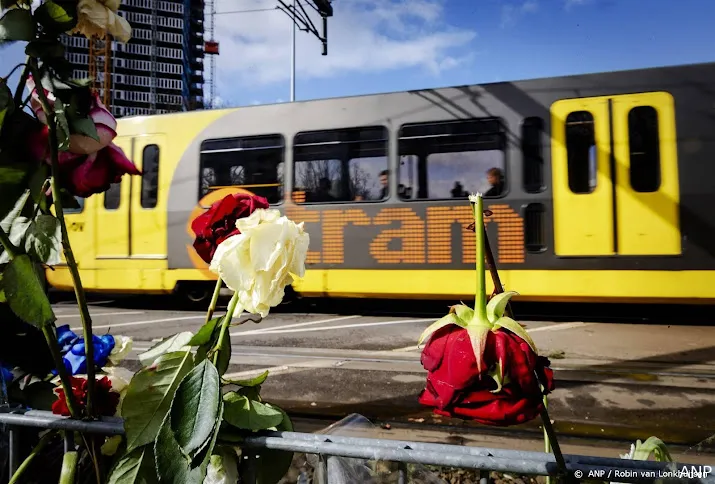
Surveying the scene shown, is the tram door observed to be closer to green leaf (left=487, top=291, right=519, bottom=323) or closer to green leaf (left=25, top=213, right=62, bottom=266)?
green leaf (left=487, top=291, right=519, bottom=323)

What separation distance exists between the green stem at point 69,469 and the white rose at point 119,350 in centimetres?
Answer: 33

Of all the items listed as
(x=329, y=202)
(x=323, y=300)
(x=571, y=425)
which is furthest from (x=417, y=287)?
(x=571, y=425)

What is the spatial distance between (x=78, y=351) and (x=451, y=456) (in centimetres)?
81

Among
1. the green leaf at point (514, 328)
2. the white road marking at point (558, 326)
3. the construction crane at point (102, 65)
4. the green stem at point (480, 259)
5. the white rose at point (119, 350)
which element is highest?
the construction crane at point (102, 65)

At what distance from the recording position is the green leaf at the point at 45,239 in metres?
0.63

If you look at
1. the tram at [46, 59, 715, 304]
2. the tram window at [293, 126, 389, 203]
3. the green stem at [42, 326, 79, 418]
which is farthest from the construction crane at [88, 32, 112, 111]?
the tram window at [293, 126, 389, 203]

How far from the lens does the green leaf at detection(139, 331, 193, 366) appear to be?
708 millimetres

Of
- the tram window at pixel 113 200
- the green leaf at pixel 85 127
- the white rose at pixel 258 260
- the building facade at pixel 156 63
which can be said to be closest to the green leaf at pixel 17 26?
the green leaf at pixel 85 127

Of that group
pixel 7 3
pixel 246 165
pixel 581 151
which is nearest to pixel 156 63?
pixel 246 165

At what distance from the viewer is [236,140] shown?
674cm

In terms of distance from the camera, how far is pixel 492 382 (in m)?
0.53

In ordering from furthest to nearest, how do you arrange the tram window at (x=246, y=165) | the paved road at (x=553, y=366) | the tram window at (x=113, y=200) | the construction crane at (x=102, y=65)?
the tram window at (x=113, y=200) < the tram window at (x=246, y=165) < the construction crane at (x=102, y=65) < the paved road at (x=553, y=366)

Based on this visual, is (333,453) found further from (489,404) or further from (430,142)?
(430,142)

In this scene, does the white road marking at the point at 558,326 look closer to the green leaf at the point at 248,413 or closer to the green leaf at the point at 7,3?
the green leaf at the point at 248,413
